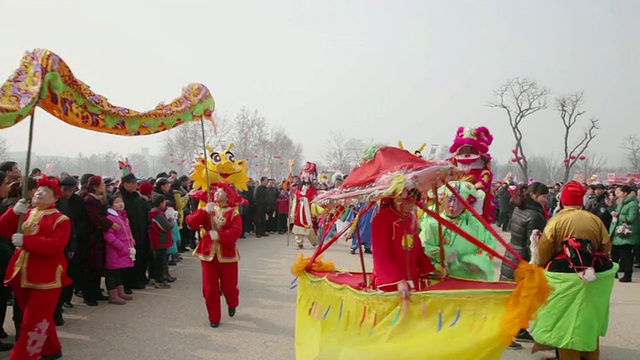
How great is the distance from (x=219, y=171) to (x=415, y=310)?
157 inches

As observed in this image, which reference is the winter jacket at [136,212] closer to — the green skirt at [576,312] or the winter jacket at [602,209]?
the green skirt at [576,312]

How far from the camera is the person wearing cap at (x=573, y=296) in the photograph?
4.10 meters

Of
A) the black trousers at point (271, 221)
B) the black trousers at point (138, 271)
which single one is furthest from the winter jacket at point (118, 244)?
the black trousers at point (271, 221)

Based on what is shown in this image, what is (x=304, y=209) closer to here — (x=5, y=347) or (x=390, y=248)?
(x=5, y=347)

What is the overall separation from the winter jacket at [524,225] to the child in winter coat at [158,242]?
17.5 feet

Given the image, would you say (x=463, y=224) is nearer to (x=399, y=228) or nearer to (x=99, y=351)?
(x=399, y=228)

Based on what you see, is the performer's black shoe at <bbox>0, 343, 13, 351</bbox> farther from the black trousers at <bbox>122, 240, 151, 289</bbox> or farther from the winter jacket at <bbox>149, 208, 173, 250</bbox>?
the winter jacket at <bbox>149, 208, 173, 250</bbox>

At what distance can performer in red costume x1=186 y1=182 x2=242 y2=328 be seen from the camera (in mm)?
5508

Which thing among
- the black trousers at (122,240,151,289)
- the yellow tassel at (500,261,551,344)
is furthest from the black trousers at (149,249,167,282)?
the yellow tassel at (500,261,551,344)

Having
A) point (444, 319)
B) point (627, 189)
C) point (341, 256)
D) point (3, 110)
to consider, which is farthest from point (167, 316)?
point (627, 189)

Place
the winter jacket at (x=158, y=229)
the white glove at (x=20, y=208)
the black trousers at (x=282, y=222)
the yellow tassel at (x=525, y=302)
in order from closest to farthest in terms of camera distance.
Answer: the yellow tassel at (x=525, y=302) → the white glove at (x=20, y=208) → the winter jacket at (x=158, y=229) → the black trousers at (x=282, y=222)

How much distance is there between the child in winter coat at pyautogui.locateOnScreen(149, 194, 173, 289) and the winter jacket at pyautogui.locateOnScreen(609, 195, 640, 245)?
28.2 feet

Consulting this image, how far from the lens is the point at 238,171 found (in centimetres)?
627

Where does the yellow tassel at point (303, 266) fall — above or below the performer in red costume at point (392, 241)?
below
